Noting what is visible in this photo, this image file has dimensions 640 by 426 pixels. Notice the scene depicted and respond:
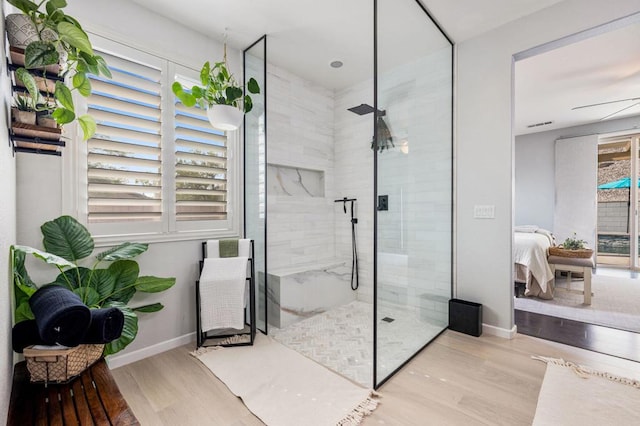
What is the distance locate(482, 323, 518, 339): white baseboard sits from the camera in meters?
2.48

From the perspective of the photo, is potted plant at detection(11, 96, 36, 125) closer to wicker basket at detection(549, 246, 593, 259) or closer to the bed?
the bed

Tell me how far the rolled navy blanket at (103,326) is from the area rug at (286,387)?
87cm

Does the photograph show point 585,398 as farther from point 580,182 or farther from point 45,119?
point 580,182

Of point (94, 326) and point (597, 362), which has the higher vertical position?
point (94, 326)

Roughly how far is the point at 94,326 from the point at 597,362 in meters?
3.05

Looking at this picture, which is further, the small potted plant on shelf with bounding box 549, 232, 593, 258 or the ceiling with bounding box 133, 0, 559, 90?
the small potted plant on shelf with bounding box 549, 232, 593, 258

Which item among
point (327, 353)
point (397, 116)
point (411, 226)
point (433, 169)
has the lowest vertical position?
point (327, 353)

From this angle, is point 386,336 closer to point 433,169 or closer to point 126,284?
point 433,169

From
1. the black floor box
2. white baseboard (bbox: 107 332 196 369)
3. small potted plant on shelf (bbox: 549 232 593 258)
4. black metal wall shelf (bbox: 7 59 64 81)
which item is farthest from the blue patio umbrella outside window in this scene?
black metal wall shelf (bbox: 7 59 64 81)

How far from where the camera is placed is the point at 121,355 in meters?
2.07

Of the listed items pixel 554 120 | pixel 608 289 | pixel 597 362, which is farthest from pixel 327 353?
pixel 554 120

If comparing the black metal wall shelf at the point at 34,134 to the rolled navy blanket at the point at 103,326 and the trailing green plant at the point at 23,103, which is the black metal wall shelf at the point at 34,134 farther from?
the rolled navy blanket at the point at 103,326

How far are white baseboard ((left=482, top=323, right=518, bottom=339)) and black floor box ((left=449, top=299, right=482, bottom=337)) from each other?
107mm

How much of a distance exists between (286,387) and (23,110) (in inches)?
75.3
